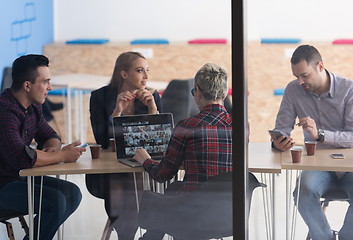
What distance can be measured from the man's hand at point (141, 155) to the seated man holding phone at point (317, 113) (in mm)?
647

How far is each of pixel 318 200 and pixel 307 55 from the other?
74 cm

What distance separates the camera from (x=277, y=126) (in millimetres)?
3531

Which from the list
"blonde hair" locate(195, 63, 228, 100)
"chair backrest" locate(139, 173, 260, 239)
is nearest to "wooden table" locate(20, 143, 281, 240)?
"chair backrest" locate(139, 173, 260, 239)

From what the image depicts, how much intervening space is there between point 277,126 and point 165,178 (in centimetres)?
63

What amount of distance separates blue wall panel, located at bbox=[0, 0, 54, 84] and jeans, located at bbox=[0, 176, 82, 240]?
0.60 m

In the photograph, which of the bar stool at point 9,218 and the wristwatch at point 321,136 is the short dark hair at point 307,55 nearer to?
the wristwatch at point 321,136

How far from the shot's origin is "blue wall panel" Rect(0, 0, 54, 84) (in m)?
3.46

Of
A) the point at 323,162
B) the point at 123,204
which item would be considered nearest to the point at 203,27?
the point at 323,162

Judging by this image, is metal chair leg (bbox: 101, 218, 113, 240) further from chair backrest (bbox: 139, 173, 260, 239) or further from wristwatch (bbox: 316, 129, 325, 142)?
wristwatch (bbox: 316, 129, 325, 142)

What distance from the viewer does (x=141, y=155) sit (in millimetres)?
3531

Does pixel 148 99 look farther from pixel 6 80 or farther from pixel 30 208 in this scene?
pixel 30 208

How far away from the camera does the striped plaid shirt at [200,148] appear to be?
136 inches

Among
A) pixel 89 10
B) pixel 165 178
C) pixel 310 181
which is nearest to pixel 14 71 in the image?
pixel 89 10

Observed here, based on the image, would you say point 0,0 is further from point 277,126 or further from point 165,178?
point 277,126
